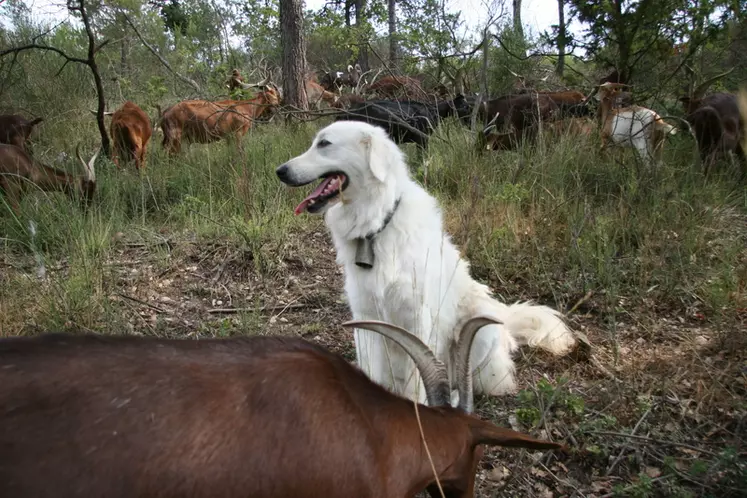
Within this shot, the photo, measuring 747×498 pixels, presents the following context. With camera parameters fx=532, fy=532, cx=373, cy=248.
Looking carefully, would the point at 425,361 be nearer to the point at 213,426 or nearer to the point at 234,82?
the point at 213,426

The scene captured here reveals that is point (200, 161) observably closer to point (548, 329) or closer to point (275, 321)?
point (275, 321)

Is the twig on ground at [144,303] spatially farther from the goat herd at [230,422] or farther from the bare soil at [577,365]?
the goat herd at [230,422]

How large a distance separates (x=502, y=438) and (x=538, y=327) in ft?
6.24

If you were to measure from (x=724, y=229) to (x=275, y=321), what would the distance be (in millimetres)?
3762

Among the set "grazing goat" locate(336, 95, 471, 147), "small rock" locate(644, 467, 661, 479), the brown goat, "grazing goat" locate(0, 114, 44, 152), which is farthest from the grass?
"grazing goat" locate(0, 114, 44, 152)

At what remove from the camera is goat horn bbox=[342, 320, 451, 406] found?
63.4 inches

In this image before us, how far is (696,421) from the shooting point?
2.60 meters

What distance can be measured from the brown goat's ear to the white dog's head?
1.69 meters

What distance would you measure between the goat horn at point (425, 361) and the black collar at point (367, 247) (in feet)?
4.19

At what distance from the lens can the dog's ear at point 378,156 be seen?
2.92m

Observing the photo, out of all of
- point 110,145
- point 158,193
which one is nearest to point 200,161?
point 158,193

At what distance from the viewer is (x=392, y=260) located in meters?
2.89

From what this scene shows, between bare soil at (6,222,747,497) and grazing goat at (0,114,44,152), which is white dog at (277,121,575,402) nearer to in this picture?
bare soil at (6,222,747,497)

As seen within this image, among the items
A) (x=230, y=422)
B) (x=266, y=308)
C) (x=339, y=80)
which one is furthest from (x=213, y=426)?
(x=339, y=80)
